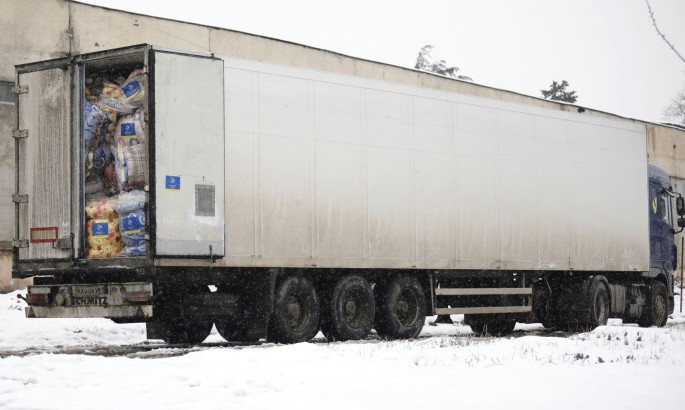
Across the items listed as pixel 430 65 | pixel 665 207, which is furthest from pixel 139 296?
pixel 430 65

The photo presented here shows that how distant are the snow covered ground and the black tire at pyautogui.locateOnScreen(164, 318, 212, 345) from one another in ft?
7.64

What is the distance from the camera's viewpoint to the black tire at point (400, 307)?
56.0 ft

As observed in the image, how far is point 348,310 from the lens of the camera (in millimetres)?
16453

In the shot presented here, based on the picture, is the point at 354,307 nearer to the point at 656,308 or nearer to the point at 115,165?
the point at 115,165

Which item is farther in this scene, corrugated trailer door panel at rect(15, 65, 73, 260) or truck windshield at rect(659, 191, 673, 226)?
truck windshield at rect(659, 191, 673, 226)

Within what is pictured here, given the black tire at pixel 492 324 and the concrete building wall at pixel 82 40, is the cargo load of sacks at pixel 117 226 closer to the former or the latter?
the black tire at pixel 492 324

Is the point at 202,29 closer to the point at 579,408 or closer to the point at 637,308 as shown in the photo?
the point at 637,308

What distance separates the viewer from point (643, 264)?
A: 2317 cm

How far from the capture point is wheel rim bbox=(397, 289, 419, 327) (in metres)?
17.5

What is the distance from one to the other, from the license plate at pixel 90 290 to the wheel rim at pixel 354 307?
12.0 ft

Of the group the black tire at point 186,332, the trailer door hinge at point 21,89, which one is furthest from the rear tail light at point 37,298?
the trailer door hinge at point 21,89

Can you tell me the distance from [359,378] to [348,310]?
20.3ft

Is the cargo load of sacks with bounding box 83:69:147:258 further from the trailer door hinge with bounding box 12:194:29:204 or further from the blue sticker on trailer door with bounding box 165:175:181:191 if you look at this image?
the trailer door hinge with bounding box 12:194:29:204

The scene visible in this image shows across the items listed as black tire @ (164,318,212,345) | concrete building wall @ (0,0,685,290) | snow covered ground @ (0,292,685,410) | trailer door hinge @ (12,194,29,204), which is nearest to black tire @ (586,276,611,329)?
snow covered ground @ (0,292,685,410)
